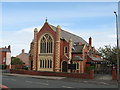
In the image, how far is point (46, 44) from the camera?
43.4 m

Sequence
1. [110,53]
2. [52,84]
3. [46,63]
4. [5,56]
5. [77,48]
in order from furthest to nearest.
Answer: [5,56]
[77,48]
[46,63]
[110,53]
[52,84]

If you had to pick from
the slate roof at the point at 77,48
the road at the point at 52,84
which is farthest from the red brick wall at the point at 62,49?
the road at the point at 52,84

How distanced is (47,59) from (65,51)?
14.7 feet

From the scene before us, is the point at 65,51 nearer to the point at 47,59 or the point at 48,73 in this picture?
the point at 47,59

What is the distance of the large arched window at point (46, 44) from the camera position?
141 feet

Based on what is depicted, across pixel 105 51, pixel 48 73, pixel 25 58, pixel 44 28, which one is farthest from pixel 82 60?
pixel 25 58

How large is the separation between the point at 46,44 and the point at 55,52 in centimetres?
307

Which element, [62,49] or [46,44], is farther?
[46,44]

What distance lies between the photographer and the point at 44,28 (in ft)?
144

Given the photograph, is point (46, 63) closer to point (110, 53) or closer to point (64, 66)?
point (64, 66)

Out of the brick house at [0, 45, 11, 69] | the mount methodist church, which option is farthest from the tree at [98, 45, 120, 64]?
the brick house at [0, 45, 11, 69]

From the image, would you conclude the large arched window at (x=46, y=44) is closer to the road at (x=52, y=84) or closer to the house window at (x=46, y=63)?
the house window at (x=46, y=63)

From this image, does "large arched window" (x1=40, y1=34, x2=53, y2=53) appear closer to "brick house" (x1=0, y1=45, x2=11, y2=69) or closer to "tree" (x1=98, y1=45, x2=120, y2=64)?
"tree" (x1=98, y1=45, x2=120, y2=64)

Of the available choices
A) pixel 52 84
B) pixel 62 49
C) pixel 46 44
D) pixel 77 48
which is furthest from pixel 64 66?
pixel 52 84
